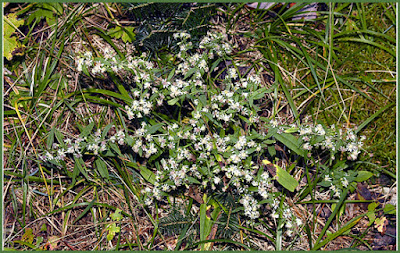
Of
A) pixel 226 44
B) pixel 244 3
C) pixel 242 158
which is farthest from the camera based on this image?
pixel 244 3

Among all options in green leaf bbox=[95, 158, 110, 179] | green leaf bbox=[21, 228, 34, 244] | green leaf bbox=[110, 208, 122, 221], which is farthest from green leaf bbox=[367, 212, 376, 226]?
green leaf bbox=[21, 228, 34, 244]

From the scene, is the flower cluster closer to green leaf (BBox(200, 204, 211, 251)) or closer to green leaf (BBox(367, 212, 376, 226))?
green leaf (BBox(200, 204, 211, 251))

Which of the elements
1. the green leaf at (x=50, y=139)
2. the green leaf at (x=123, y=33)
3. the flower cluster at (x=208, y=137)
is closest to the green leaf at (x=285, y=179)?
the flower cluster at (x=208, y=137)

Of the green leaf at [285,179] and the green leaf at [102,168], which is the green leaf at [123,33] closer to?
the green leaf at [102,168]

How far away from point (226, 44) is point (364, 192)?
2564 mm

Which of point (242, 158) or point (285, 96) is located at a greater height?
point (285, 96)

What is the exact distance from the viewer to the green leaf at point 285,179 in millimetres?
3838

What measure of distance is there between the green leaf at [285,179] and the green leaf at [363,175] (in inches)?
32.3

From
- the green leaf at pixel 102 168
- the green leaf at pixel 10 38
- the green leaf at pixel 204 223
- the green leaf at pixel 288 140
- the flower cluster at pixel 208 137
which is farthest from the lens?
the green leaf at pixel 10 38

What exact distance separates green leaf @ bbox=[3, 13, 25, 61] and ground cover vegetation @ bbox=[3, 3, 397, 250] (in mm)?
17

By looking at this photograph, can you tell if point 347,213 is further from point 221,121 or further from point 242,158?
point 221,121

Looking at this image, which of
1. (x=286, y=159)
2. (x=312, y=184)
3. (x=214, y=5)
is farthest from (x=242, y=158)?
(x=214, y=5)

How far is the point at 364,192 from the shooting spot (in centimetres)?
403

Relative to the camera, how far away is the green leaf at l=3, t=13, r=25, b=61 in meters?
4.17
